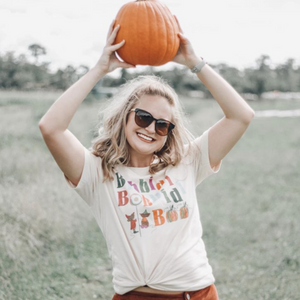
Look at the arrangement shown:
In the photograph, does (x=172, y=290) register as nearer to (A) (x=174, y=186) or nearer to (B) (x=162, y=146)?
(A) (x=174, y=186)

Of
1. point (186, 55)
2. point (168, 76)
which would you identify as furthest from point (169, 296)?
point (168, 76)

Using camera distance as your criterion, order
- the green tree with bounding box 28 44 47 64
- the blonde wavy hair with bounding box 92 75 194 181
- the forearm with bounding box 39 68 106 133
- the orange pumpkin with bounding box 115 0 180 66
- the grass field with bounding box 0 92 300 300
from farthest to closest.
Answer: the green tree with bounding box 28 44 47 64
the grass field with bounding box 0 92 300 300
the orange pumpkin with bounding box 115 0 180 66
the blonde wavy hair with bounding box 92 75 194 181
the forearm with bounding box 39 68 106 133

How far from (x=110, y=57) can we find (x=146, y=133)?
50 cm

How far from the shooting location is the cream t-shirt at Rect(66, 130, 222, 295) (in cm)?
204

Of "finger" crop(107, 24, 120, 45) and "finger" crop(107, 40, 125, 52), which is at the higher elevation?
"finger" crop(107, 24, 120, 45)

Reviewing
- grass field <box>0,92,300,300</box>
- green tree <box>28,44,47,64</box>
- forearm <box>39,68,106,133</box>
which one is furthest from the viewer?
green tree <box>28,44,47,64</box>

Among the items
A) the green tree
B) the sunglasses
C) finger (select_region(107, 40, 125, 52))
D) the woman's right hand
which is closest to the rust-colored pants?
the sunglasses

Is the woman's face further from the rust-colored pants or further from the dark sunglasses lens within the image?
the rust-colored pants

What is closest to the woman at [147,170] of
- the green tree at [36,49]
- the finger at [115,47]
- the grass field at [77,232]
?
the finger at [115,47]

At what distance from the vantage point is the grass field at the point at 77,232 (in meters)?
3.93

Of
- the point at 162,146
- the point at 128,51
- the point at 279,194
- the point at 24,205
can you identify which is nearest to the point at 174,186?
the point at 162,146

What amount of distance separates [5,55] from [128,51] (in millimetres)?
4943

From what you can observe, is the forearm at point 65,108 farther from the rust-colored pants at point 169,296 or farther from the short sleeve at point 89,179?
the rust-colored pants at point 169,296

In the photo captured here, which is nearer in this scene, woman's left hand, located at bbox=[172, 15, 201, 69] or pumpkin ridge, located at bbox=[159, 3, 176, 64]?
woman's left hand, located at bbox=[172, 15, 201, 69]
